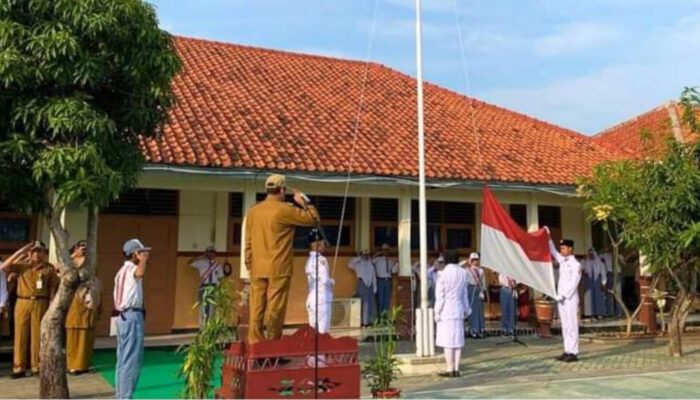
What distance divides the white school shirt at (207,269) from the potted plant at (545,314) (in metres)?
6.49

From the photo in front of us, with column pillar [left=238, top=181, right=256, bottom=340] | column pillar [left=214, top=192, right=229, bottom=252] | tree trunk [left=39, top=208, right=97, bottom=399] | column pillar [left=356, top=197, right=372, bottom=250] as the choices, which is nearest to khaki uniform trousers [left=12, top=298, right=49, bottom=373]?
tree trunk [left=39, top=208, right=97, bottom=399]

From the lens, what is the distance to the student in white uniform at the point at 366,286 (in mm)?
14052

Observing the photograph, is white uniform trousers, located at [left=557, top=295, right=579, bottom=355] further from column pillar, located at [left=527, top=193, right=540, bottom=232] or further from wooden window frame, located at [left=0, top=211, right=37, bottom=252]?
wooden window frame, located at [left=0, top=211, right=37, bottom=252]

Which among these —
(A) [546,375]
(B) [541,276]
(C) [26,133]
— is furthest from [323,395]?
(B) [541,276]

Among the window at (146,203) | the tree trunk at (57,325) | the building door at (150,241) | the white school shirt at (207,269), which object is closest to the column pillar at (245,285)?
the white school shirt at (207,269)

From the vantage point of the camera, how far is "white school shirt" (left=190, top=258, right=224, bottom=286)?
42.2 ft

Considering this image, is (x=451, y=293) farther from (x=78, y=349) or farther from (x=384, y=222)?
(x=384, y=222)

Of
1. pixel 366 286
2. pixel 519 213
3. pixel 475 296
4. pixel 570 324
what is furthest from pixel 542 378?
pixel 519 213

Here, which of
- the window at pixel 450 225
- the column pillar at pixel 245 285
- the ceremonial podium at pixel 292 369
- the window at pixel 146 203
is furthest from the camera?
the window at pixel 450 225

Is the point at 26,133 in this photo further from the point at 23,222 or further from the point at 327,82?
the point at 327,82

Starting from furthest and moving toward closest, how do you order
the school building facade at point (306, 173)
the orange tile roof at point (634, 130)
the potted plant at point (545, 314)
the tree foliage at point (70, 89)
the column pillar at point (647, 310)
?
the orange tile roof at point (634, 130) < the column pillar at point (647, 310) < the potted plant at point (545, 314) < the school building facade at point (306, 173) < the tree foliage at point (70, 89)

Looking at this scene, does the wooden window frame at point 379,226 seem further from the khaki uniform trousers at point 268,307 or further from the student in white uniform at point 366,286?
the khaki uniform trousers at point 268,307

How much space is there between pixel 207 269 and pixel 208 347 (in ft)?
24.0

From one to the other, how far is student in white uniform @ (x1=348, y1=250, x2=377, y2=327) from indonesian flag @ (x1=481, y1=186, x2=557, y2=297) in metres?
4.26
